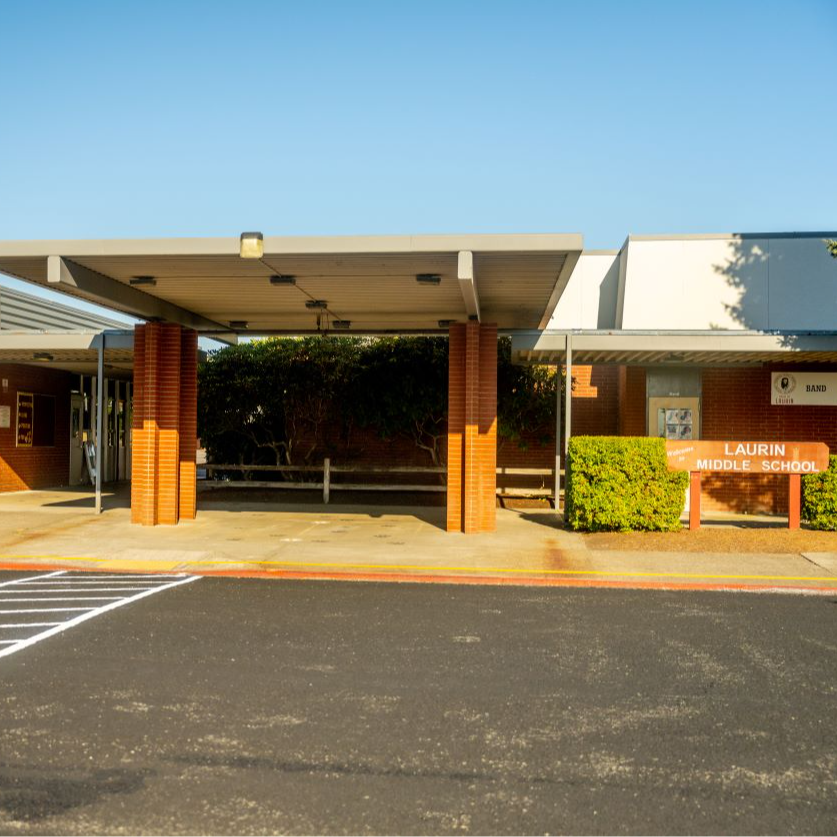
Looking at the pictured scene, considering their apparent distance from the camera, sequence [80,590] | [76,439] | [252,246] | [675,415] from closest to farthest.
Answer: [80,590]
[252,246]
[675,415]
[76,439]

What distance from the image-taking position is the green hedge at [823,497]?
14.3 metres

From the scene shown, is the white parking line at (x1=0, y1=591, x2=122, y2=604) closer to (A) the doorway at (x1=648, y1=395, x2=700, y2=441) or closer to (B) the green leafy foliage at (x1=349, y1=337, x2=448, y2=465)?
(A) the doorway at (x1=648, y1=395, x2=700, y2=441)

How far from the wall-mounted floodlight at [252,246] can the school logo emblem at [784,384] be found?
11437mm

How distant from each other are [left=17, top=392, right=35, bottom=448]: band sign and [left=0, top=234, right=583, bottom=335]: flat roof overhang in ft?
26.4

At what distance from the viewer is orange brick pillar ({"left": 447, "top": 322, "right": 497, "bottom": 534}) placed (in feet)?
48.0

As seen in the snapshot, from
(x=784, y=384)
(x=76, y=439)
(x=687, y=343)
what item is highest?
(x=687, y=343)

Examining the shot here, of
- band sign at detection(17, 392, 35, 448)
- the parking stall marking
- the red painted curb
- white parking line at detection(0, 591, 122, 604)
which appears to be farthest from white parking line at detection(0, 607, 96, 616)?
band sign at detection(17, 392, 35, 448)

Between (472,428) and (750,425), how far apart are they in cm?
698

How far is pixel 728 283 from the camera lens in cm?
1897

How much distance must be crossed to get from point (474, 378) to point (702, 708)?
933 centimetres

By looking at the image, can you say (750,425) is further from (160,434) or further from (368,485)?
(160,434)

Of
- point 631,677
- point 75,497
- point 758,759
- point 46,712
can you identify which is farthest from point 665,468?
point 75,497

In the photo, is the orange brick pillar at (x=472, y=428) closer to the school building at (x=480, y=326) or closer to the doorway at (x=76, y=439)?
the school building at (x=480, y=326)

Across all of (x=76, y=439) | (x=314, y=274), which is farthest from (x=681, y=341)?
(x=76, y=439)
